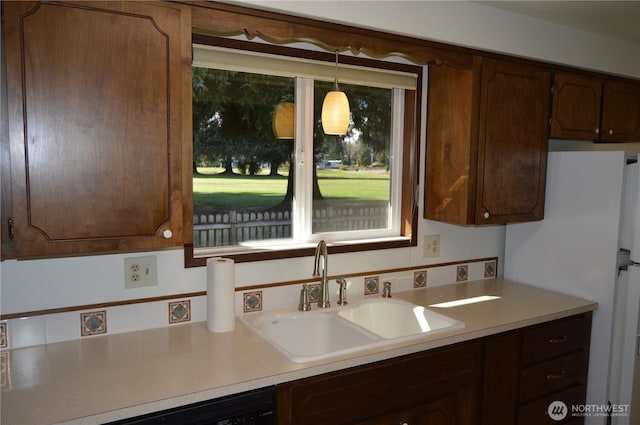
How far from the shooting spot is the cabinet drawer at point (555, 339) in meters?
2.15

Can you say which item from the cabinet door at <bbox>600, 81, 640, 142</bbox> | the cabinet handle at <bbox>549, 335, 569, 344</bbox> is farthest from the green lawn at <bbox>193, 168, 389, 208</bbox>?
the cabinet door at <bbox>600, 81, 640, 142</bbox>

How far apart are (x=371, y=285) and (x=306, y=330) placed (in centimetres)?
47

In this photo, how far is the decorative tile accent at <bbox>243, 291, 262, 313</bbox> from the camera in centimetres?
208

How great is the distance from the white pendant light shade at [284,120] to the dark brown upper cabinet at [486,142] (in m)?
0.75

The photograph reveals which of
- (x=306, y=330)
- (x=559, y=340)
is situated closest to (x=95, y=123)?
(x=306, y=330)

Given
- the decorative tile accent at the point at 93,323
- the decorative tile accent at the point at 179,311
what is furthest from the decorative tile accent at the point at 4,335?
the decorative tile accent at the point at 179,311

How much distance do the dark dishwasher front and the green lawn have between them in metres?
0.93

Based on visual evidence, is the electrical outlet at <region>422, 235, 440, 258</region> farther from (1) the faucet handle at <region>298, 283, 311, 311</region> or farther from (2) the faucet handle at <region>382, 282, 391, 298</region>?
(1) the faucet handle at <region>298, 283, 311, 311</region>

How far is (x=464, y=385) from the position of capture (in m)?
1.97

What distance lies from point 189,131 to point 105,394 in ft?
2.76

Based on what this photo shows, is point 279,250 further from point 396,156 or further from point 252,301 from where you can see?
point 396,156

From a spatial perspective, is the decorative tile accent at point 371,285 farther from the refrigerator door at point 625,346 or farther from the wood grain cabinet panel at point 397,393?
the refrigerator door at point 625,346

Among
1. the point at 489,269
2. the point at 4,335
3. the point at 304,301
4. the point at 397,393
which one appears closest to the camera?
the point at 4,335

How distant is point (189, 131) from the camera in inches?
62.5
